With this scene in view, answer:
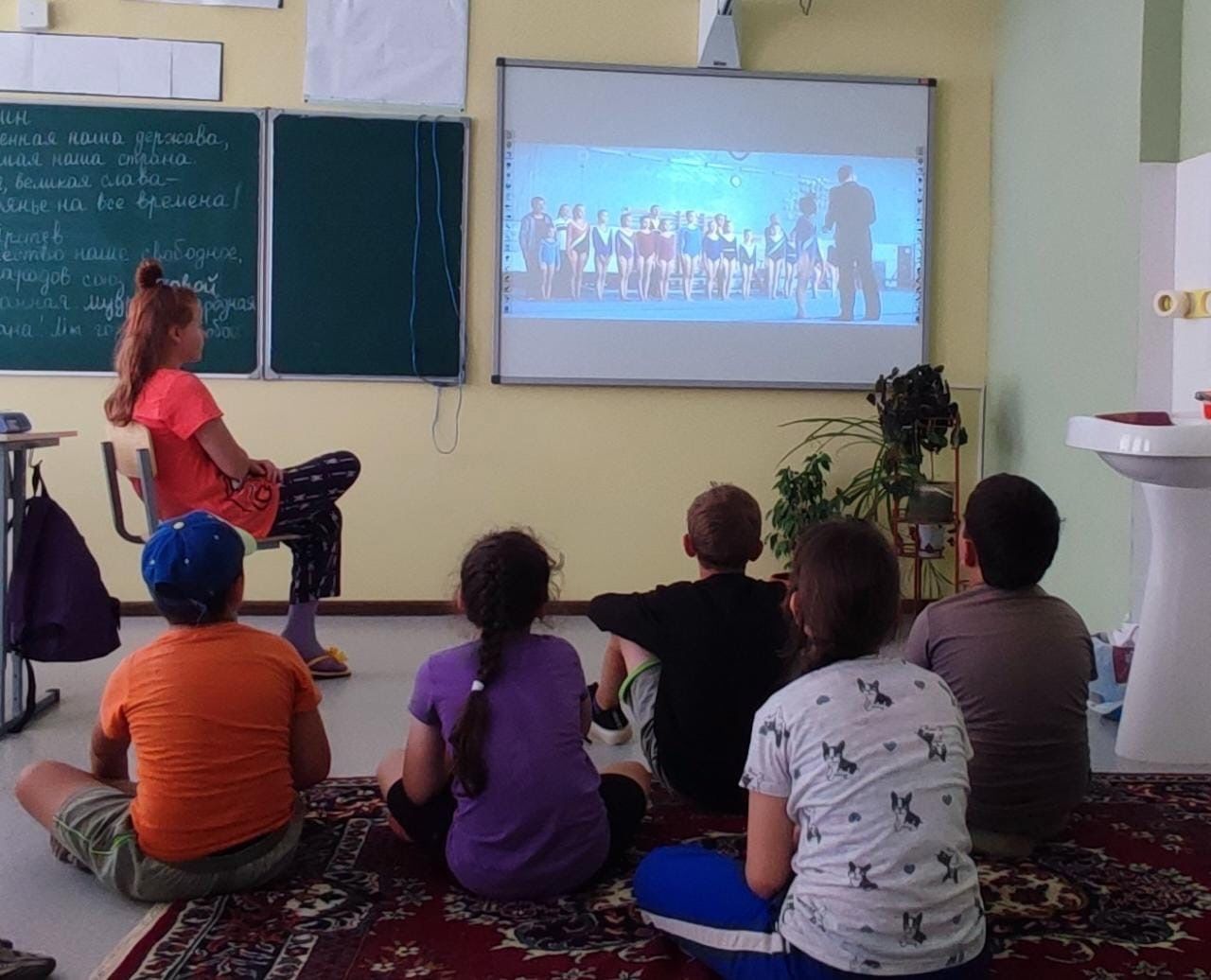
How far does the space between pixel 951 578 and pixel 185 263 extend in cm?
312

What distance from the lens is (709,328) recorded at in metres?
4.61

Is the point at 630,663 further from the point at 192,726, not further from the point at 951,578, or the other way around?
the point at 951,578

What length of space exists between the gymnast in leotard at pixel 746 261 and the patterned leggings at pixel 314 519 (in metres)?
1.79

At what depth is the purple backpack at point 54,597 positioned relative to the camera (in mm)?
2857

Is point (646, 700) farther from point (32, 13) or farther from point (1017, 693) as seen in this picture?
point (32, 13)

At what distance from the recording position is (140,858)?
1872mm

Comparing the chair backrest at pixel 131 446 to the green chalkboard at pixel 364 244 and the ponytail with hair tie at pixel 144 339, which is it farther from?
the green chalkboard at pixel 364 244

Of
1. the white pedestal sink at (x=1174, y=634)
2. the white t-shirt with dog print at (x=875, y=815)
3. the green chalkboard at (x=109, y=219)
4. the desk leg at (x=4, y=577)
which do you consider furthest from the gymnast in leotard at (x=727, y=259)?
the white t-shirt with dog print at (x=875, y=815)

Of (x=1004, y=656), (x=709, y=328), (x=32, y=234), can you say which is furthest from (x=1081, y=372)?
(x=32, y=234)

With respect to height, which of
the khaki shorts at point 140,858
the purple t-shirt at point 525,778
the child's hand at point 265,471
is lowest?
the khaki shorts at point 140,858

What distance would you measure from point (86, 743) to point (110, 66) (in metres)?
2.65

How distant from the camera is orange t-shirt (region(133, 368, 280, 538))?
3137 mm

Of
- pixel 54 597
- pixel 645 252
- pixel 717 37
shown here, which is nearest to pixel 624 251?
pixel 645 252

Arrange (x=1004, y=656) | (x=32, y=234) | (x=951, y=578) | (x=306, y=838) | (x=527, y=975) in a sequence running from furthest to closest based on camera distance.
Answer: (x=951, y=578), (x=32, y=234), (x=306, y=838), (x=1004, y=656), (x=527, y=975)
